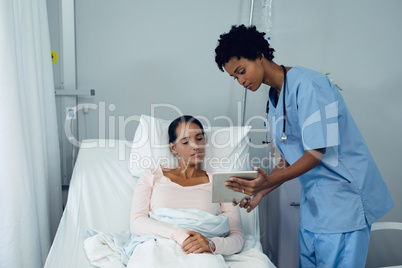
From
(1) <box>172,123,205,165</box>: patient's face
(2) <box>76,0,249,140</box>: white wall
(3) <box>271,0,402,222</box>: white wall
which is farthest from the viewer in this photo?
(3) <box>271,0,402,222</box>: white wall

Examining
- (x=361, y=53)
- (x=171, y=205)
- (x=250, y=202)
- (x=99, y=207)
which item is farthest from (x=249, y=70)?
(x=361, y=53)

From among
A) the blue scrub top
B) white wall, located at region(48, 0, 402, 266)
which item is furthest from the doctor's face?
white wall, located at region(48, 0, 402, 266)

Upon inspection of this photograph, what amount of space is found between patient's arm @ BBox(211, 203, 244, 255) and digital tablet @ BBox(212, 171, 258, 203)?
180 millimetres

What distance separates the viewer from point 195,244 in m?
1.23

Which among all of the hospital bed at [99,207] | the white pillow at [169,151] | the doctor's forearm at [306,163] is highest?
the doctor's forearm at [306,163]

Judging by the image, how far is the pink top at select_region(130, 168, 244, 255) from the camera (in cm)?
131

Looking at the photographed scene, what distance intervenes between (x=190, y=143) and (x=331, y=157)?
66 centimetres

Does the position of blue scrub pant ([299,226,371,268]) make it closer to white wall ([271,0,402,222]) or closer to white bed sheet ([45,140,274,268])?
white bed sheet ([45,140,274,268])

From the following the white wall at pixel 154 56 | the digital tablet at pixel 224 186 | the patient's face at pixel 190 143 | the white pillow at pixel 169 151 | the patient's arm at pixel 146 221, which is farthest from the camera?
the white wall at pixel 154 56

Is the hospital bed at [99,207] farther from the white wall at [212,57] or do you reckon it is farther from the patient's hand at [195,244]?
the white wall at [212,57]

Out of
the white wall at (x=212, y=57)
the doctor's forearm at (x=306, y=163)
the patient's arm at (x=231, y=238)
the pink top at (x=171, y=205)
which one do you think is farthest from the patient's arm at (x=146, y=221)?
the white wall at (x=212, y=57)

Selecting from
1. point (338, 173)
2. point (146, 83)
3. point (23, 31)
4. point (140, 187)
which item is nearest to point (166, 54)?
point (146, 83)

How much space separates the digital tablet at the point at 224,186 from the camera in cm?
116

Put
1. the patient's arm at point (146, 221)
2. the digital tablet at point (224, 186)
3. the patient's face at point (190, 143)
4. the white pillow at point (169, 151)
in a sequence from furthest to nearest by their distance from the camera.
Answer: the white pillow at point (169, 151)
the patient's face at point (190, 143)
the patient's arm at point (146, 221)
the digital tablet at point (224, 186)
